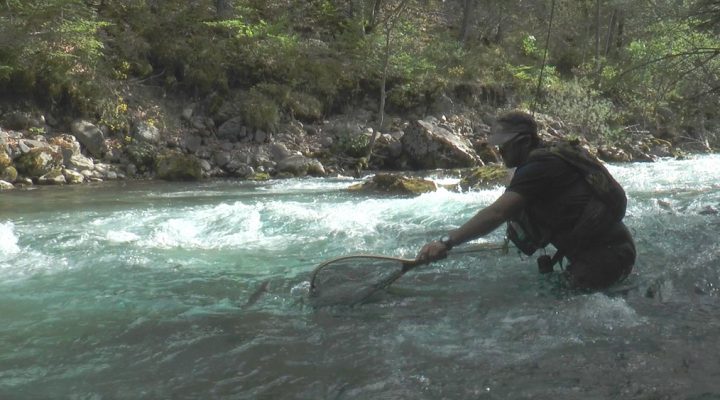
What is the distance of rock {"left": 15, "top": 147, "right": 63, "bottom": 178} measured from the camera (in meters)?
13.5

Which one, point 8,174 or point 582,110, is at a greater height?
point 582,110

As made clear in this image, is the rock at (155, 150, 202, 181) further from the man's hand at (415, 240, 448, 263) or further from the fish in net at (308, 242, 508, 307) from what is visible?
the man's hand at (415, 240, 448, 263)

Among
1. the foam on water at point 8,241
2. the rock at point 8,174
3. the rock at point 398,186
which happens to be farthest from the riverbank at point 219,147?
the foam on water at point 8,241

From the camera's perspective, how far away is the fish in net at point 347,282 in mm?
4386

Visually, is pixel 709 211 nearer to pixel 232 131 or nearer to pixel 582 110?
pixel 232 131

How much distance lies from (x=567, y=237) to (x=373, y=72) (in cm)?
1756

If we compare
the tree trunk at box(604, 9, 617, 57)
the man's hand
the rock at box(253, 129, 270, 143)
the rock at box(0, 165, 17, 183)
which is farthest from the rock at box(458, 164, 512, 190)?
the tree trunk at box(604, 9, 617, 57)

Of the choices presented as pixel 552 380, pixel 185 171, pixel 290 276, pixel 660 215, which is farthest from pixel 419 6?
pixel 552 380

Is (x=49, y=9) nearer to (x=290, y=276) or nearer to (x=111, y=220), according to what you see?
(x=111, y=220)

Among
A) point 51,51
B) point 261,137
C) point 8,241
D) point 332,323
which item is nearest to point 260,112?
point 261,137

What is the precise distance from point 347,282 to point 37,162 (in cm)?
1125

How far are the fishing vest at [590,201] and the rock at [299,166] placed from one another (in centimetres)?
1260

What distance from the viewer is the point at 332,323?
4195mm

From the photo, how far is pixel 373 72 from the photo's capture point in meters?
20.9
